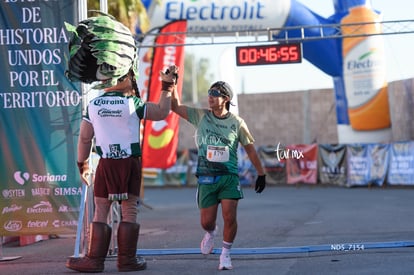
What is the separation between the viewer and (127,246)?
8586mm

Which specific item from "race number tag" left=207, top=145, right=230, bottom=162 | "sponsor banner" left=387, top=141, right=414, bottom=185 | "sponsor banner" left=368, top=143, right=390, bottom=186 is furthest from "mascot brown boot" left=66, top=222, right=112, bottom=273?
"sponsor banner" left=368, top=143, right=390, bottom=186

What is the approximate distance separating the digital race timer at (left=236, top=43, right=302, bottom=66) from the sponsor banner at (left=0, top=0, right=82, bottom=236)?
501 centimetres

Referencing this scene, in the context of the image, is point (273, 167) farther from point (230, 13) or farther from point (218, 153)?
point (218, 153)

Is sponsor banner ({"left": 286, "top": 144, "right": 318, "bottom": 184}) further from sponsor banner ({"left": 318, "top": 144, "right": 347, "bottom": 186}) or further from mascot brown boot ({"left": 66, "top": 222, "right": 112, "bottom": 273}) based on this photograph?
mascot brown boot ({"left": 66, "top": 222, "right": 112, "bottom": 273})

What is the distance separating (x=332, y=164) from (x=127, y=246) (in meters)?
21.0

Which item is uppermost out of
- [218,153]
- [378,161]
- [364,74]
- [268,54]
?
[364,74]

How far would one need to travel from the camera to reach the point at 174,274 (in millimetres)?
8555

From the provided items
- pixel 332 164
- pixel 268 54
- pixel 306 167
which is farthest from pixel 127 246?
pixel 306 167

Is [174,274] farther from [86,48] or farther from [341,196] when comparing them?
[341,196]

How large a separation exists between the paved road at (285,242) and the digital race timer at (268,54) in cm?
268

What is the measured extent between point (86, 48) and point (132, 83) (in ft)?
2.09

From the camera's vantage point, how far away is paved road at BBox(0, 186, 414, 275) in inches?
351

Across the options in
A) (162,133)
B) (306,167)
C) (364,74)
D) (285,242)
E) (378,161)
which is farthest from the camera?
(306,167)

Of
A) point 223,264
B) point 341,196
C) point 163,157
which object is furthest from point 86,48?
point 341,196
